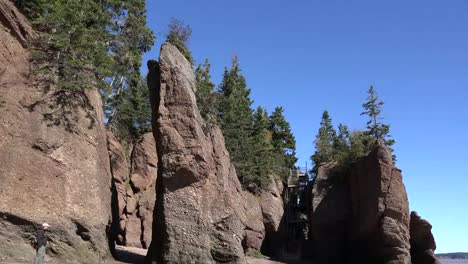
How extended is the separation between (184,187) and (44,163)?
25.0 ft

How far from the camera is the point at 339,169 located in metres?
43.2

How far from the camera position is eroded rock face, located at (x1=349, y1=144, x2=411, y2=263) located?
111 feet

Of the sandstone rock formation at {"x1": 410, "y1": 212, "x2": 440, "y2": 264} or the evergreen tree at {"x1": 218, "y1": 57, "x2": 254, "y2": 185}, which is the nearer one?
the sandstone rock formation at {"x1": 410, "y1": 212, "x2": 440, "y2": 264}

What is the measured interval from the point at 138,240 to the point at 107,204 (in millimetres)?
14261

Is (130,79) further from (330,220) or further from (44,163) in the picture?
(44,163)

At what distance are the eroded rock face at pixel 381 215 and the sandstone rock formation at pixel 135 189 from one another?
1688 centimetres

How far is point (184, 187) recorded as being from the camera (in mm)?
25141

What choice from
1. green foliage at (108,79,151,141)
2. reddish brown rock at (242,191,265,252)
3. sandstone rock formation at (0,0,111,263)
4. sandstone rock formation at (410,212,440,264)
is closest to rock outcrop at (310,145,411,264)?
reddish brown rock at (242,191,265,252)

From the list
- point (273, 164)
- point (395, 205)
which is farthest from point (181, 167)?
point (273, 164)

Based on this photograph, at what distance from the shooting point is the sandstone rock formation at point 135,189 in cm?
3634

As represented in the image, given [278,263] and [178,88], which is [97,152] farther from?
[278,263]

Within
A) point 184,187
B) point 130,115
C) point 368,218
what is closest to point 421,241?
point 368,218

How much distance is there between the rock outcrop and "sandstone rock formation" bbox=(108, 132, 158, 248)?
14578 millimetres

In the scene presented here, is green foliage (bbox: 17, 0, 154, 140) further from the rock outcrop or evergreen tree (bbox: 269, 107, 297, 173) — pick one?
evergreen tree (bbox: 269, 107, 297, 173)
